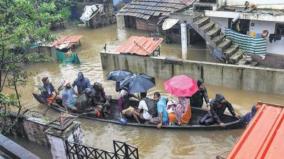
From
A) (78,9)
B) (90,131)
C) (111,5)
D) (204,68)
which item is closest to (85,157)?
(90,131)

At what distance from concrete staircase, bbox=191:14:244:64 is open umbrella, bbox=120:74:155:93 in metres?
5.12

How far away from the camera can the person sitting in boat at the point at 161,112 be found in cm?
1327

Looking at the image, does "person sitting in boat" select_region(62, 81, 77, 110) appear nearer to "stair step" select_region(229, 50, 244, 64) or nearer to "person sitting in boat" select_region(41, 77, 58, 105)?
"person sitting in boat" select_region(41, 77, 58, 105)

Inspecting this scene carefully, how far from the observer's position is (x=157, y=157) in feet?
41.9

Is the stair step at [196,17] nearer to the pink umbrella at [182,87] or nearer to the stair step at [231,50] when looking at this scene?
the stair step at [231,50]

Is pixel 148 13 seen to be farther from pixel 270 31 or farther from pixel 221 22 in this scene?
pixel 270 31

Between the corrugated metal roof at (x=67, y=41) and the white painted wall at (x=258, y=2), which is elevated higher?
the white painted wall at (x=258, y=2)

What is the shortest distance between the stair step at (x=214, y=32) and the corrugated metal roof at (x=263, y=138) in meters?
10.7

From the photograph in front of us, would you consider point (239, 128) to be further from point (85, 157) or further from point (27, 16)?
point (27, 16)

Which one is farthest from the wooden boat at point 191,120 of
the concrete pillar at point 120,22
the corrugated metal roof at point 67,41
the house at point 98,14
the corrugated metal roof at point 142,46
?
the house at point 98,14

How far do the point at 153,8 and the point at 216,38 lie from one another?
5237 mm

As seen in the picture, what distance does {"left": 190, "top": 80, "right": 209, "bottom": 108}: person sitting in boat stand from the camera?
13.9 metres

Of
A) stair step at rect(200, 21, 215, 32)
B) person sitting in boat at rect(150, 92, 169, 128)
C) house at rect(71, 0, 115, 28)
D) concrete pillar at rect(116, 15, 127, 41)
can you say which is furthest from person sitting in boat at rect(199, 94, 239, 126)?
house at rect(71, 0, 115, 28)

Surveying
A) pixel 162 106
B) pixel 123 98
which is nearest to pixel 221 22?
pixel 123 98
